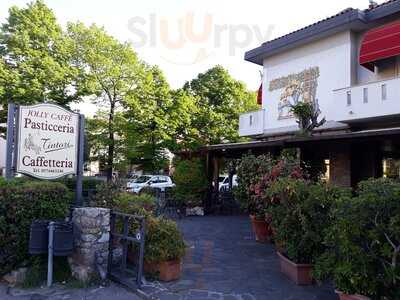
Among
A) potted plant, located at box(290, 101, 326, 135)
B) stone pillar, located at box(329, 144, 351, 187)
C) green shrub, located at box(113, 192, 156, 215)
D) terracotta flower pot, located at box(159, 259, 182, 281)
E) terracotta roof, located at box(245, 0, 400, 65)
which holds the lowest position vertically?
terracotta flower pot, located at box(159, 259, 182, 281)

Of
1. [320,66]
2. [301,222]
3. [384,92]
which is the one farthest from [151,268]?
[320,66]

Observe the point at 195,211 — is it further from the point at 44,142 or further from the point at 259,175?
the point at 44,142

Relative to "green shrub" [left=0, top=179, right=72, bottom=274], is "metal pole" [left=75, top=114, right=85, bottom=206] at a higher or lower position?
higher

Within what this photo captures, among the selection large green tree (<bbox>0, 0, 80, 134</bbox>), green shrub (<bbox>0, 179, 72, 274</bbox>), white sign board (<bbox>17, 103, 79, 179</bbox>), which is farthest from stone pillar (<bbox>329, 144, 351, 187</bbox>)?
large green tree (<bbox>0, 0, 80, 134</bbox>)

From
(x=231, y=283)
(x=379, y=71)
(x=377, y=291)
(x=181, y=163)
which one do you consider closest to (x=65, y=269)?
(x=231, y=283)

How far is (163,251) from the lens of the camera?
6938mm

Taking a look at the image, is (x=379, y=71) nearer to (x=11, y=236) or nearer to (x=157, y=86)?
(x=11, y=236)

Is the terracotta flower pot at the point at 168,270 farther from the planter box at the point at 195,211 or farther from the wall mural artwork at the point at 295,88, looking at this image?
the wall mural artwork at the point at 295,88

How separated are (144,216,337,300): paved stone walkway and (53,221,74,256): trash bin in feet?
4.66

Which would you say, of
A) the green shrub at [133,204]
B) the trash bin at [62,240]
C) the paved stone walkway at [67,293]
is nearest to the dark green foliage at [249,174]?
the green shrub at [133,204]

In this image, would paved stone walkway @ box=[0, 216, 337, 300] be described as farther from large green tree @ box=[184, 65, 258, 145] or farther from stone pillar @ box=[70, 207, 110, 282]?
large green tree @ box=[184, 65, 258, 145]

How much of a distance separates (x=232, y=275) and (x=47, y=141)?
4112mm

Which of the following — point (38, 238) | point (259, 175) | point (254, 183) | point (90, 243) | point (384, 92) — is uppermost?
point (384, 92)

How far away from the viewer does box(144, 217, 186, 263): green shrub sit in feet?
22.9
